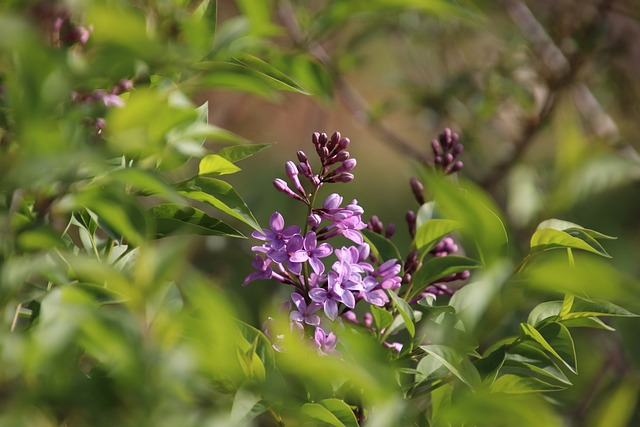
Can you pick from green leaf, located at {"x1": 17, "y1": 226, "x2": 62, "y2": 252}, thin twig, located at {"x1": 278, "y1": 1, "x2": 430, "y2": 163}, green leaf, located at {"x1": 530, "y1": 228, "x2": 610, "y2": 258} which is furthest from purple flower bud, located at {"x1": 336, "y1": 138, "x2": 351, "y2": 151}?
thin twig, located at {"x1": 278, "y1": 1, "x2": 430, "y2": 163}

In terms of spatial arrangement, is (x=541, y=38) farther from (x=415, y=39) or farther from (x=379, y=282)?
(x=379, y=282)

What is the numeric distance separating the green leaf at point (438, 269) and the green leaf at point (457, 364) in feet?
0.40

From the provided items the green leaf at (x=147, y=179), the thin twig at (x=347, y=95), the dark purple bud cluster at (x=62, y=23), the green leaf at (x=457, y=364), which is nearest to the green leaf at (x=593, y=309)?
the green leaf at (x=457, y=364)

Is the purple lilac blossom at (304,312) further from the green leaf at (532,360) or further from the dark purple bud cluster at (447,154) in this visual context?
the dark purple bud cluster at (447,154)

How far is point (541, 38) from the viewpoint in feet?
6.68

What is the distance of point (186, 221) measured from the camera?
25.3 inches

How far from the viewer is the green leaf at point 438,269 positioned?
0.67 metres

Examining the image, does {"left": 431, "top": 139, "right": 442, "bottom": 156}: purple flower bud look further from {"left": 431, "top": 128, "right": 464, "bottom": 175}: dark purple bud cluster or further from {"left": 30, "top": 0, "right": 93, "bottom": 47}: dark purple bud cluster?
{"left": 30, "top": 0, "right": 93, "bottom": 47}: dark purple bud cluster

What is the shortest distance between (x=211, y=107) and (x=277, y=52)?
7.24 feet

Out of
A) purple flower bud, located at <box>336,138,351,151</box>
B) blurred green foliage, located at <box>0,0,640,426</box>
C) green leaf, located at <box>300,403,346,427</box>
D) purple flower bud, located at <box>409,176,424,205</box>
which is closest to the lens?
blurred green foliage, located at <box>0,0,640,426</box>

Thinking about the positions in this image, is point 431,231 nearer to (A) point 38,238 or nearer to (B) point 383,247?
(B) point 383,247

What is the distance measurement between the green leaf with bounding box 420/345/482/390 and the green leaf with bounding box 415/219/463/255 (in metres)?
0.13

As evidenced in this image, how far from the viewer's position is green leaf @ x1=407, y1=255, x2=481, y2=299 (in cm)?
67

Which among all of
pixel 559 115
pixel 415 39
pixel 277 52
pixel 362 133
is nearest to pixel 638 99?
pixel 559 115
